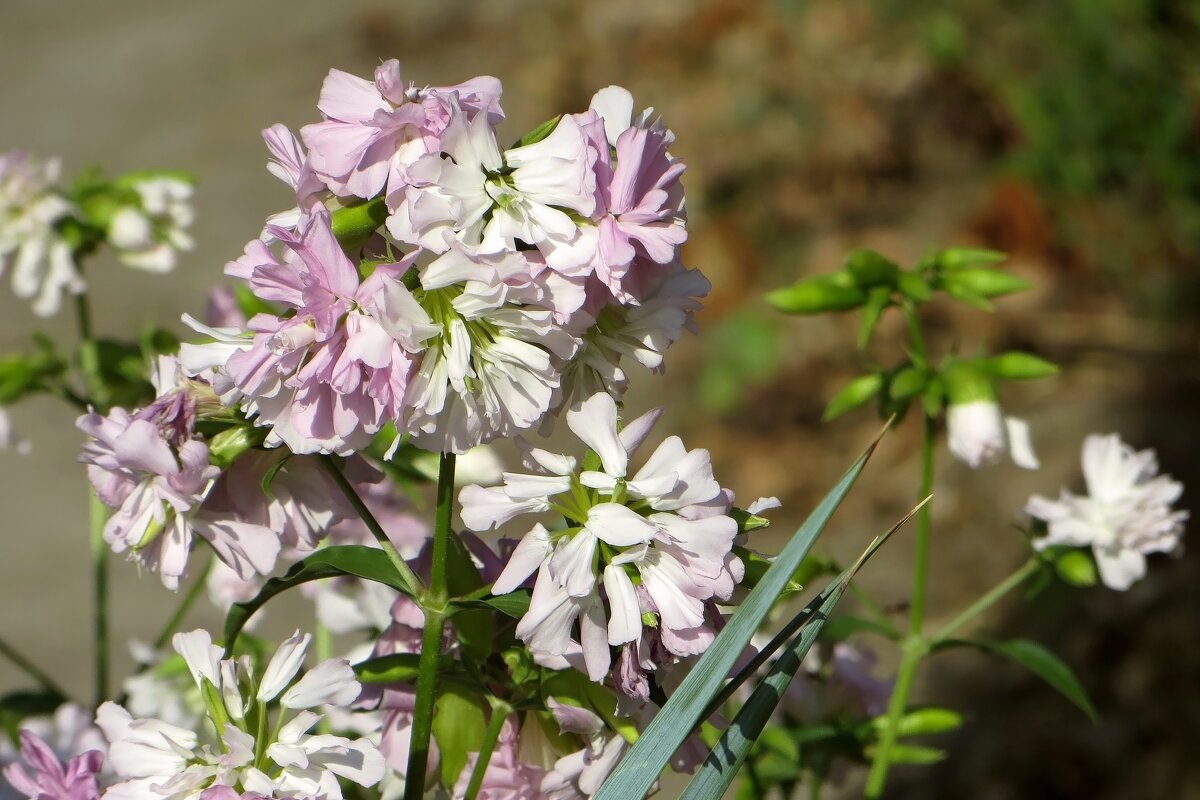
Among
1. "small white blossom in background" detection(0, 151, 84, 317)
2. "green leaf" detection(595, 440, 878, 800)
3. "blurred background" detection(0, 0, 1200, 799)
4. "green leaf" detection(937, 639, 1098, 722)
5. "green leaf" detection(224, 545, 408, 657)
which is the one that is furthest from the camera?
"blurred background" detection(0, 0, 1200, 799)

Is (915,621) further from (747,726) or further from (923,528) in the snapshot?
(747,726)

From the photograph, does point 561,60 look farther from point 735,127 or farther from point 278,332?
point 278,332

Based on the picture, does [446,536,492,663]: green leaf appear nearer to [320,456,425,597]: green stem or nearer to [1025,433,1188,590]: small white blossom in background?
[320,456,425,597]: green stem

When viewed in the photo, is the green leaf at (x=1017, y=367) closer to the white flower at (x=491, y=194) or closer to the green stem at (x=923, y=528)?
the green stem at (x=923, y=528)

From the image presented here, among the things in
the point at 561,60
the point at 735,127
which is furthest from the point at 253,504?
the point at 561,60

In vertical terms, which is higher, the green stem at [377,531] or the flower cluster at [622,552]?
the flower cluster at [622,552]

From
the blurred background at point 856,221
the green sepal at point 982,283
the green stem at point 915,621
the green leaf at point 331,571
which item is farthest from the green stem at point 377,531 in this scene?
the blurred background at point 856,221

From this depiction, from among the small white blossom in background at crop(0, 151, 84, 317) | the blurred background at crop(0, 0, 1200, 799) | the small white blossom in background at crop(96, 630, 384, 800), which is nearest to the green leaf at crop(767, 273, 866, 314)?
the small white blossom in background at crop(96, 630, 384, 800)

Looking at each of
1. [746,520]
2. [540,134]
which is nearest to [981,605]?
[746,520]
